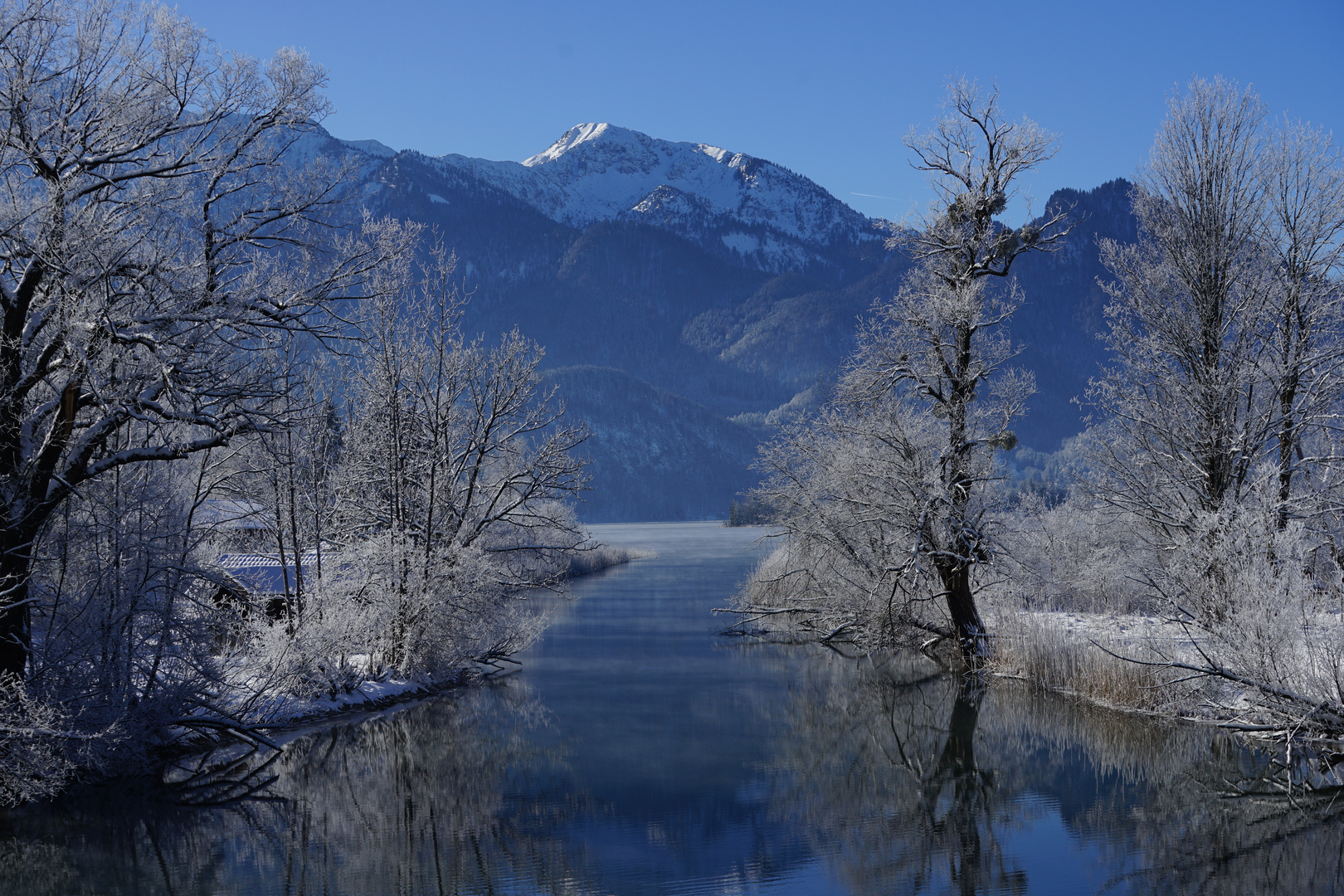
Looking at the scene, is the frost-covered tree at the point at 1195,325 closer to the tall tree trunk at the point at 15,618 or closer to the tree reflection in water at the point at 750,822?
the tree reflection in water at the point at 750,822

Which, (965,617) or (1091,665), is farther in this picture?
(965,617)

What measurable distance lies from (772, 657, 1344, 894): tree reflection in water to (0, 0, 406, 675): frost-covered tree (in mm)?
9609

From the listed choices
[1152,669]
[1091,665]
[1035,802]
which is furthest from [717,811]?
[1091,665]

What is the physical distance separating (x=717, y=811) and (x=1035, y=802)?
4.21 meters

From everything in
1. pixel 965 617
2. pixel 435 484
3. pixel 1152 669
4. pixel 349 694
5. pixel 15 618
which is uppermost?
pixel 435 484

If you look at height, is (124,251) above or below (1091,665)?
above

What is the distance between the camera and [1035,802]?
1308 cm

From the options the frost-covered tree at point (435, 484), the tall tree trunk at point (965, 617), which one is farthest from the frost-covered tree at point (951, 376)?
the frost-covered tree at point (435, 484)

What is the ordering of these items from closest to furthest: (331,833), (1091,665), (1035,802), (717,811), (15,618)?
(331,833) → (15,618) → (717,811) → (1035,802) → (1091,665)

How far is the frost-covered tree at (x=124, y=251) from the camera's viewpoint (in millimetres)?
11680

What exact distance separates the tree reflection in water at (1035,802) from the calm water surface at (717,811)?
4 centimetres

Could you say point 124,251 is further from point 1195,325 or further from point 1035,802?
point 1195,325

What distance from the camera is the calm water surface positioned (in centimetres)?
1041

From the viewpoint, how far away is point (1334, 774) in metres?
12.8
